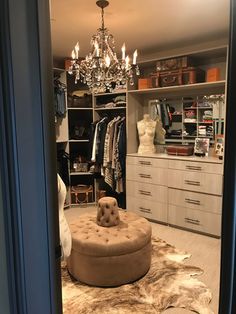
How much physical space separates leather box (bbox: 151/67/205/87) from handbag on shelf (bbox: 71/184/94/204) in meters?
2.05

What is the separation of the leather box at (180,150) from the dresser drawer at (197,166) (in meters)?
0.21

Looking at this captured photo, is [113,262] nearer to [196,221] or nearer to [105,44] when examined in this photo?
[196,221]

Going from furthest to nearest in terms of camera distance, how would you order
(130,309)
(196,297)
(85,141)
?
1. (85,141)
2. (196,297)
3. (130,309)

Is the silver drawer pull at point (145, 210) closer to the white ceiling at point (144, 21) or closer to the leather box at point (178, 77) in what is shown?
the leather box at point (178, 77)

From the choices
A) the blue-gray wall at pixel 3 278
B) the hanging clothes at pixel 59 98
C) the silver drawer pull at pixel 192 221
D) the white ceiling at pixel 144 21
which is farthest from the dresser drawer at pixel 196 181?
the blue-gray wall at pixel 3 278

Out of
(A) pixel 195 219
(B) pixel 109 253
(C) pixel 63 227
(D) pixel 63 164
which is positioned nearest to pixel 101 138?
(D) pixel 63 164

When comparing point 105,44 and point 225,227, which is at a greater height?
point 105,44

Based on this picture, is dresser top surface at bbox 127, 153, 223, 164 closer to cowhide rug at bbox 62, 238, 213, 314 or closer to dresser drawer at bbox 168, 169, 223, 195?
dresser drawer at bbox 168, 169, 223, 195

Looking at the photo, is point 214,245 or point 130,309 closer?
point 130,309

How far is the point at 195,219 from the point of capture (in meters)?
3.52

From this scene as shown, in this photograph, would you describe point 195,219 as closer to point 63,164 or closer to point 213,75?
point 213,75

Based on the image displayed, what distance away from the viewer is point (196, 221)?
11.5 ft

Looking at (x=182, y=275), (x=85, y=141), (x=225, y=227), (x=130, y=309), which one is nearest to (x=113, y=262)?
(x=130, y=309)

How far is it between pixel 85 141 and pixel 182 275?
2779mm
